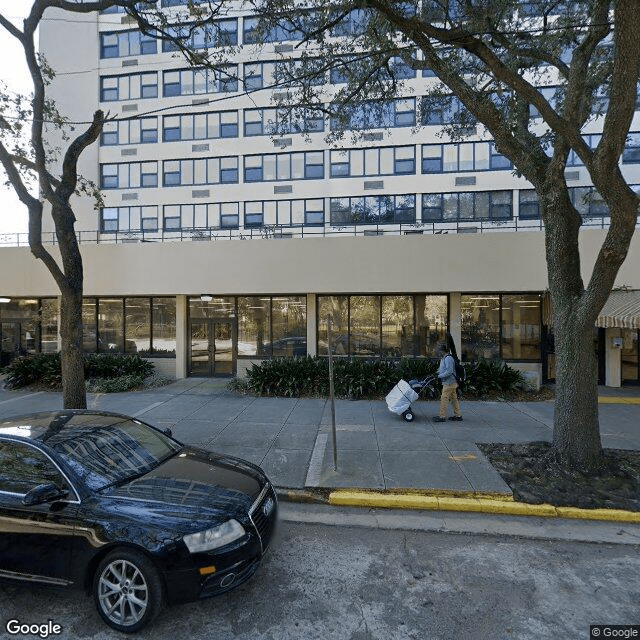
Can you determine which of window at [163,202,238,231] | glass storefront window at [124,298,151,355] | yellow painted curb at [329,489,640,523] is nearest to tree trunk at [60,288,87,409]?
yellow painted curb at [329,489,640,523]

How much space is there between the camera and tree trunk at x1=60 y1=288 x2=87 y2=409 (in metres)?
6.89

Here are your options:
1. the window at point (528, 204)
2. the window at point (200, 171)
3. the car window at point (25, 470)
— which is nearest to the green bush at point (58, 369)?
the car window at point (25, 470)

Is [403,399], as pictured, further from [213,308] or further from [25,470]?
[213,308]

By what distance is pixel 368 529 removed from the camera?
4.25 metres

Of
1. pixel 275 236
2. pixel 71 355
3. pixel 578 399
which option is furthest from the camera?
pixel 275 236

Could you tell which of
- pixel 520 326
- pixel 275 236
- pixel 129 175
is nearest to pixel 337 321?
pixel 275 236

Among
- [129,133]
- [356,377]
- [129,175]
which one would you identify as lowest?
[356,377]

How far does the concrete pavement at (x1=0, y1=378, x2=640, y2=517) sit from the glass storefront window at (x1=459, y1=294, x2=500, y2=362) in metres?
3.13

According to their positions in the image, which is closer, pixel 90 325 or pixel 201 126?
pixel 90 325

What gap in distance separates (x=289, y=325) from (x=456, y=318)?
566 cm

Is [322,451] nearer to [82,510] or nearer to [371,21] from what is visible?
[82,510]

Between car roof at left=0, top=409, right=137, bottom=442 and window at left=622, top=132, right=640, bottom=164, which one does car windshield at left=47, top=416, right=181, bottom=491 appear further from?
window at left=622, top=132, right=640, bottom=164

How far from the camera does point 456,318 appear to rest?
12461 millimetres

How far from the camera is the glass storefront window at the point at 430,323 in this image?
12688 millimetres
